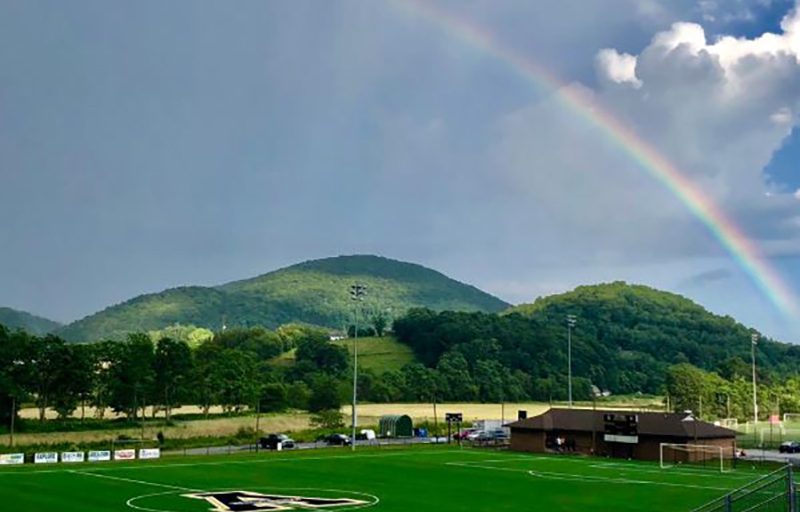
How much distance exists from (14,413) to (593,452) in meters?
51.6

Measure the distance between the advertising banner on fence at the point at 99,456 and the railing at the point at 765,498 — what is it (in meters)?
47.8

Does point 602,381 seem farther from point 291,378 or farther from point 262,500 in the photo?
point 262,500

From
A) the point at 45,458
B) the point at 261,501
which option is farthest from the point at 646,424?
the point at 45,458

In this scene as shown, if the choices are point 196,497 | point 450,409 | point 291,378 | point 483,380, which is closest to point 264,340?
point 291,378

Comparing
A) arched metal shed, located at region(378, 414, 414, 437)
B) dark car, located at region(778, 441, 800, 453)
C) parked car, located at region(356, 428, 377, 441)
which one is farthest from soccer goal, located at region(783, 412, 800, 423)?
parked car, located at region(356, 428, 377, 441)

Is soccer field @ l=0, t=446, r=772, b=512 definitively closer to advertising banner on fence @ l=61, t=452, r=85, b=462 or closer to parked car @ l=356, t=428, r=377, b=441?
advertising banner on fence @ l=61, t=452, r=85, b=462

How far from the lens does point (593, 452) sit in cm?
7769

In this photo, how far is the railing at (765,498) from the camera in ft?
71.1

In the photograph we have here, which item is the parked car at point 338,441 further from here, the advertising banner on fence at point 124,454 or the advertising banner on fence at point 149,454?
the advertising banner on fence at point 124,454

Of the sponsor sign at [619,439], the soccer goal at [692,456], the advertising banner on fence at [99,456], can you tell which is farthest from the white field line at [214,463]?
the soccer goal at [692,456]

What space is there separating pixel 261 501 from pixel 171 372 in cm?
5822

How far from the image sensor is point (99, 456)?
65.5 meters

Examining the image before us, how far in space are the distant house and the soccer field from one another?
4.58 metres


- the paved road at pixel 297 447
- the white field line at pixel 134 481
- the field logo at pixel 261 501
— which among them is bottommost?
the paved road at pixel 297 447
